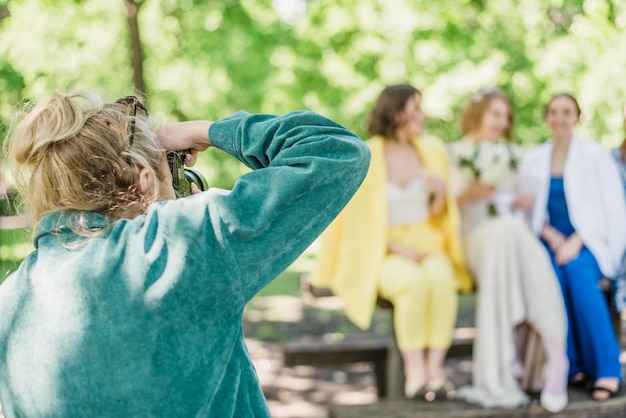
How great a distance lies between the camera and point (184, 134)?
62.6 inches

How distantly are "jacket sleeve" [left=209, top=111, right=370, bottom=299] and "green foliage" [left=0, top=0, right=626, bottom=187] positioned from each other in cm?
481

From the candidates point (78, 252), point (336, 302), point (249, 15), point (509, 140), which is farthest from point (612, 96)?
point (78, 252)

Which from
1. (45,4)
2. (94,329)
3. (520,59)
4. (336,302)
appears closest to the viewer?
(94,329)

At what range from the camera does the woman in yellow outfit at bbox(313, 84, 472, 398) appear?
4.35m

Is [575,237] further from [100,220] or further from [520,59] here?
[100,220]

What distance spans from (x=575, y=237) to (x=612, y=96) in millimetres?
1487

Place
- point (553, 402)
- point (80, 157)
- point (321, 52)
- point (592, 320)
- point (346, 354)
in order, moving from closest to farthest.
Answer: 1. point (80, 157)
2. point (553, 402)
3. point (592, 320)
4. point (346, 354)
5. point (321, 52)

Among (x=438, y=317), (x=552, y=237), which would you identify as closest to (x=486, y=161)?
(x=552, y=237)

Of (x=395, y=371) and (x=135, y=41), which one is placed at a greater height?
(x=135, y=41)

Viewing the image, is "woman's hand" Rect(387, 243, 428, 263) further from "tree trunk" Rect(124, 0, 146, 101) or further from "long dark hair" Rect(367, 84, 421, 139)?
"tree trunk" Rect(124, 0, 146, 101)

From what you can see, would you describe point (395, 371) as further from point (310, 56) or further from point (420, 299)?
point (310, 56)

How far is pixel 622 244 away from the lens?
4.64m

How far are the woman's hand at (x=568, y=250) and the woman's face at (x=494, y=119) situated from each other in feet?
2.65

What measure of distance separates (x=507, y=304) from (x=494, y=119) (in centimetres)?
123
